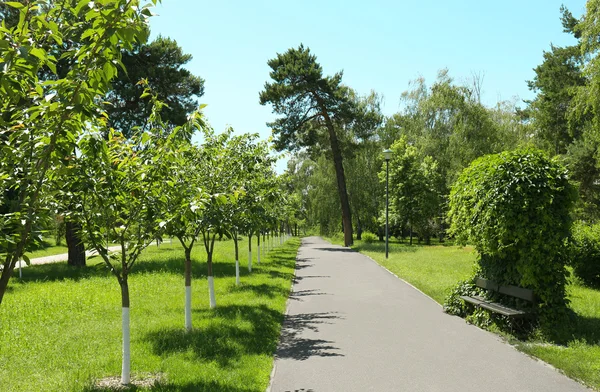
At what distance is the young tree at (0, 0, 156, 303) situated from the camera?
273 cm

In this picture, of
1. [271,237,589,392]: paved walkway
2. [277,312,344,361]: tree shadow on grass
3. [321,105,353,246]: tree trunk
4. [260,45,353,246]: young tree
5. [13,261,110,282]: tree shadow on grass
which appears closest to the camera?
[271,237,589,392]: paved walkway

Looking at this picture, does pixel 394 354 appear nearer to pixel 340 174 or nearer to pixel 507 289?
pixel 507 289

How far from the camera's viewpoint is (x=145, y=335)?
800 centimetres

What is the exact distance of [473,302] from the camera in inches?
337

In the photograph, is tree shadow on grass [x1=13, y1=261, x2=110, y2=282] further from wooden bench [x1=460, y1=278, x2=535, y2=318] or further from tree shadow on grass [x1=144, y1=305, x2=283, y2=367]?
wooden bench [x1=460, y1=278, x2=535, y2=318]

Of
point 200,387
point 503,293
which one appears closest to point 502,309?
point 503,293

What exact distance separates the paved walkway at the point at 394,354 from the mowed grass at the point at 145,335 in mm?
481

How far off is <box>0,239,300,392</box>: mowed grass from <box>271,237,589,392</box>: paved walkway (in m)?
0.48

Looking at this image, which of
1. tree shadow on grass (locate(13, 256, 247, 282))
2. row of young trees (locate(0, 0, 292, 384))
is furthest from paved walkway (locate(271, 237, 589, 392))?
tree shadow on grass (locate(13, 256, 247, 282))

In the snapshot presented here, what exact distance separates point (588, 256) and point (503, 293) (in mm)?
6068

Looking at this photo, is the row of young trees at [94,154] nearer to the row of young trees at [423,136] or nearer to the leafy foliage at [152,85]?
the leafy foliage at [152,85]

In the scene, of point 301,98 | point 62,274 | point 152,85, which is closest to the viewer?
point 62,274

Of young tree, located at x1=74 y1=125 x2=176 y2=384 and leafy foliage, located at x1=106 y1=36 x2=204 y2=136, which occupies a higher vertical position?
leafy foliage, located at x1=106 y1=36 x2=204 y2=136

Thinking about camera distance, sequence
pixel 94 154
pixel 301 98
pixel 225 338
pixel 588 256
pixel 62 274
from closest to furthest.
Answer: pixel 94 154, pixel 225 338, pixel 588 256, pixel 62 274, pixel 301 98
